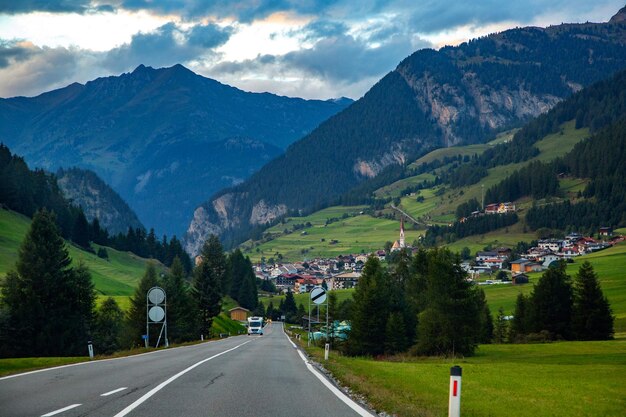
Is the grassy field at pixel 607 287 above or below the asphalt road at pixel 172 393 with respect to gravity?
above

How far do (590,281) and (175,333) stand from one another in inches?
1875

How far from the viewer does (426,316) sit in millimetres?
70500

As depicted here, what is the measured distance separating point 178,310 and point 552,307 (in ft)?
148

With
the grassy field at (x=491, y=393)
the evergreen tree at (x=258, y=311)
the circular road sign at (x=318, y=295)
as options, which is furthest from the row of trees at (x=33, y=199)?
the grassy field at (x=491, y=393)

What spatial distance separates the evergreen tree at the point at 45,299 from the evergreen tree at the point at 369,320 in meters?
26.1

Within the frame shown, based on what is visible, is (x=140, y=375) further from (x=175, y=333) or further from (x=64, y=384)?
(x=175, y=333)

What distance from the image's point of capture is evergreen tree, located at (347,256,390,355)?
72.8m

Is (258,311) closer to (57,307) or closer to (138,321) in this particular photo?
(138,321)

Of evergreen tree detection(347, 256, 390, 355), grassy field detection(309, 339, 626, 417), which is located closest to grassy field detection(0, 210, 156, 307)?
evergreen tree detection(347, 256, 390, 355)

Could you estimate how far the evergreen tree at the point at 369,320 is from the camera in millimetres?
72750

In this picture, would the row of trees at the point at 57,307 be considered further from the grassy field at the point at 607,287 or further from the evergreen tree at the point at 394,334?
the grassy field at the point at 607,287

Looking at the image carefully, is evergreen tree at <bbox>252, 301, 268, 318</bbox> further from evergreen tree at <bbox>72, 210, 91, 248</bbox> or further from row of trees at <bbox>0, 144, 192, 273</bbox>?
evergreen tree at <bbox>72, 210, 91, 248</bbox>

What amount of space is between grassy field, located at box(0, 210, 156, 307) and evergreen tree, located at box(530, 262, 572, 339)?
2301 inches

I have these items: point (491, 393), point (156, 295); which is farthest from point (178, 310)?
point (491, 393)
